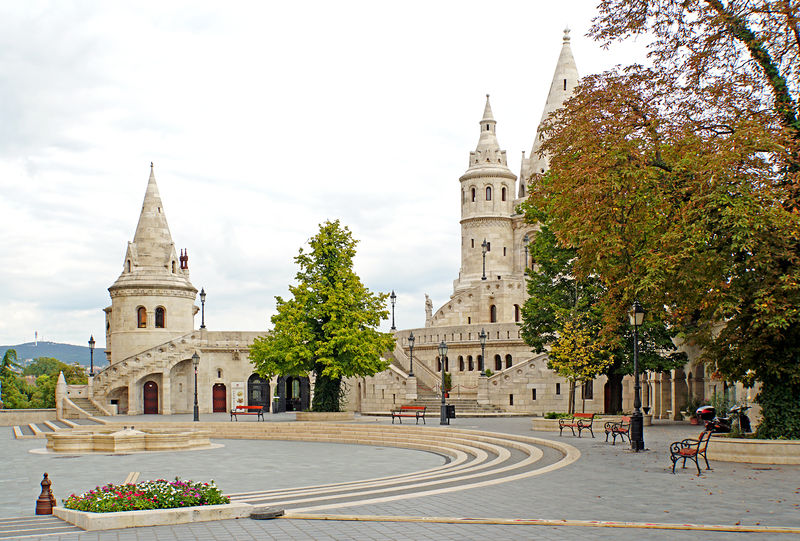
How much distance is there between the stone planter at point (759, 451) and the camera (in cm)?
1867

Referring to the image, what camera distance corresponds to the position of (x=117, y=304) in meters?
54.8

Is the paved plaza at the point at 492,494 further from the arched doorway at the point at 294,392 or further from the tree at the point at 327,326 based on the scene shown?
the arched doorway at the point at 294,392

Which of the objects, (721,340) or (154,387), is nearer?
(721,340)

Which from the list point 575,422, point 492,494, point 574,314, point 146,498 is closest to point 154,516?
point 146,498

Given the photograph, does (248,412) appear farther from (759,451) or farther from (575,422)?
(759,451)

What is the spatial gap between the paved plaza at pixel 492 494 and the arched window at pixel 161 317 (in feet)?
93.3

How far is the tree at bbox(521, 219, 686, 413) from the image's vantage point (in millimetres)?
34281

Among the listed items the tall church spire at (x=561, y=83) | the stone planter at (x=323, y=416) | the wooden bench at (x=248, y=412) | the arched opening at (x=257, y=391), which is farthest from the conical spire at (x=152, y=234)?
the tall church spire at (x=561, y=83)

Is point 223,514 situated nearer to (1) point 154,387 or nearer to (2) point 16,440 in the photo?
(2) point 16,440

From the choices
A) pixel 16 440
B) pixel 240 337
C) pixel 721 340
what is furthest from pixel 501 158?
pixel 721 340

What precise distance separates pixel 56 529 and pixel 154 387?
41921mm

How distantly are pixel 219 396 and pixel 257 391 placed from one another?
2504 mm

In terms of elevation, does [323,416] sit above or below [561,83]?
below

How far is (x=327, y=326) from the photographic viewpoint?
Result: 40844mm
